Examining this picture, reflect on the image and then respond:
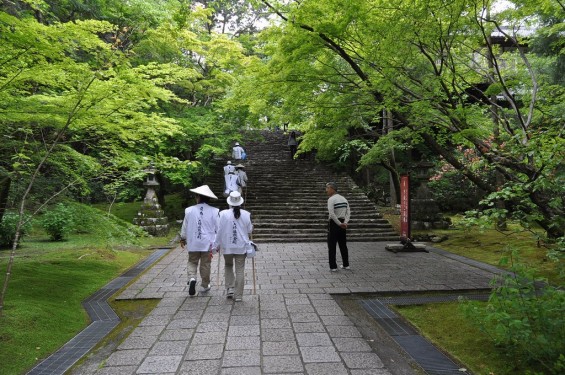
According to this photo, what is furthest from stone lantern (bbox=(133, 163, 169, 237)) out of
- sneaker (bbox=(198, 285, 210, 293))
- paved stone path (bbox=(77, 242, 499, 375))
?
sneaker (bbox=(198, 285, 210, 293))

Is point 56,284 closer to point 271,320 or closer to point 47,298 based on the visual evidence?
point 47,298

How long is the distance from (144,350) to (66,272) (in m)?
4.18

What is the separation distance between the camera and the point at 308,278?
22.1 ft

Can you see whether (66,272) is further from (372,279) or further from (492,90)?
(492,90)

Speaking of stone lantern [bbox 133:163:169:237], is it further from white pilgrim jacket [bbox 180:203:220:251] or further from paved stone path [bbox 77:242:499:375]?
white pilgrim jacket [bbox 180:203:220:251]

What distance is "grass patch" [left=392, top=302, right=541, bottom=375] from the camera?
3.29 metres

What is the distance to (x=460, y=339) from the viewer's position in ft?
12.9

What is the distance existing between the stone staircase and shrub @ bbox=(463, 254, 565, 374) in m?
8.46

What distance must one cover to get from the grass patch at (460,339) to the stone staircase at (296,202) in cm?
695

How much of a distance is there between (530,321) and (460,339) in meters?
1.03

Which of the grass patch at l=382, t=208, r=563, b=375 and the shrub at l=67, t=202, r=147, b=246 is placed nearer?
the grass patch at l=382, t=208, r=563, b=375

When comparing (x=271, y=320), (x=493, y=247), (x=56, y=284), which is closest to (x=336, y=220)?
(x=271, y=320)

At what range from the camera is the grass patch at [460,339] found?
3293 mm

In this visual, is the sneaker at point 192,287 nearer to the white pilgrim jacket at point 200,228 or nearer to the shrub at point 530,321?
the white pilgrim jacket at point 200,228
